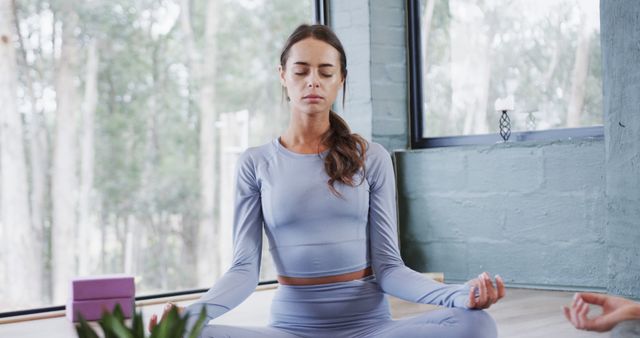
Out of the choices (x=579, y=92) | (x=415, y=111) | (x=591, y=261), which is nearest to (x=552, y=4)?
(x=579, y=92)

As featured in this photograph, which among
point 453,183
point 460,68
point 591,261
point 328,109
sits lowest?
point 591,261

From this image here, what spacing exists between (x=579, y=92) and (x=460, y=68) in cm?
81

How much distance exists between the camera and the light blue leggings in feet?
7.10

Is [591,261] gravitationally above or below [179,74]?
below

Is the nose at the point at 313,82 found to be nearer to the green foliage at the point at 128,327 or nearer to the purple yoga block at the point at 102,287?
the green foliage at the point at 128,327

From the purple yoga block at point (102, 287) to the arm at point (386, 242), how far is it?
163cm

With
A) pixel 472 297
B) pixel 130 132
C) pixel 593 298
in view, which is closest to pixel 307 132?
pixel 472 297

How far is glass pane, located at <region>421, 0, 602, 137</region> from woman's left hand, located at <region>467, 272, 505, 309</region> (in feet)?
7.80

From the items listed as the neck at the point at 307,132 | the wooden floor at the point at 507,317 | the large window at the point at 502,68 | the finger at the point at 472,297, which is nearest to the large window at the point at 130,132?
the large window at the point at 502,68

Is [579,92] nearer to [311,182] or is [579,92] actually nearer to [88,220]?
[311,182]

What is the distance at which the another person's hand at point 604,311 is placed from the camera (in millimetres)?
1611

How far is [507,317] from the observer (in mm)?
3428

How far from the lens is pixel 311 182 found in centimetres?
234

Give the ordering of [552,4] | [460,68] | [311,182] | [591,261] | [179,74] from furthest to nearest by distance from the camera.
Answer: [179,74], [460,68], [552,4], [591,261], [311,182]
